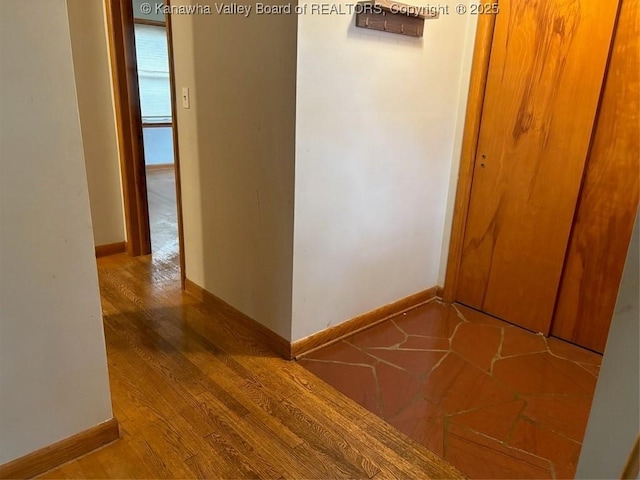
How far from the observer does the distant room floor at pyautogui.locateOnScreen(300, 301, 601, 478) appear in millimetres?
1747

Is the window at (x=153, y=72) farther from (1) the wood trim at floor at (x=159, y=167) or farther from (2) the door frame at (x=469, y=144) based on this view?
(2) the door frame at (x=469, y=144)

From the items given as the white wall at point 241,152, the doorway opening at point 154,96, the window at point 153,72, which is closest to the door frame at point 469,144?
the white wall at point 241,152

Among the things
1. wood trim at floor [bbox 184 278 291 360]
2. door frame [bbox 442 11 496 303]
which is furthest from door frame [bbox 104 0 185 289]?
door frame [bbox 442 11 496 303]

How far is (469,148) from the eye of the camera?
2703 millimetres

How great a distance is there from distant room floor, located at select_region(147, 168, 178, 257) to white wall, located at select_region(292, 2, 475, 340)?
5.70ft

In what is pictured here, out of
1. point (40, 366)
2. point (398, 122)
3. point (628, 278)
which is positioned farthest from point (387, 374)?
point (628, 278)

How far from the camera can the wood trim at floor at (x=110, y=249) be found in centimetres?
350

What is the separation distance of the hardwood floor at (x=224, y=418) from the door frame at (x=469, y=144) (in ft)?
4.06

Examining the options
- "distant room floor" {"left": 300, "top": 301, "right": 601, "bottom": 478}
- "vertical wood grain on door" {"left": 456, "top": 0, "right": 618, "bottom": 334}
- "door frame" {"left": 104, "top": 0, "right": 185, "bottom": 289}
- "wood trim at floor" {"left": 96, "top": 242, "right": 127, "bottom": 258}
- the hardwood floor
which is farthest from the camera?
"wood trim at floor" {"left": 96, "top": 242, "right": 127, "bottom": 258}

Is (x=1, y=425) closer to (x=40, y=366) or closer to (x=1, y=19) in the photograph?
(x=40, y=366)

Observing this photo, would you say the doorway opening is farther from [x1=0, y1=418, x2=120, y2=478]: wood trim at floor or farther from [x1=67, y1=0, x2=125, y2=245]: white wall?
[x1=0, y1=418, x2=120, y2=478]: wood trim at floor

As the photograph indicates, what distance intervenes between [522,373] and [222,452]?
1.42m

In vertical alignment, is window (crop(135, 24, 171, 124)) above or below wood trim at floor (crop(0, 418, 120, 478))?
above

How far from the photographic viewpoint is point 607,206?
7.50 ft
